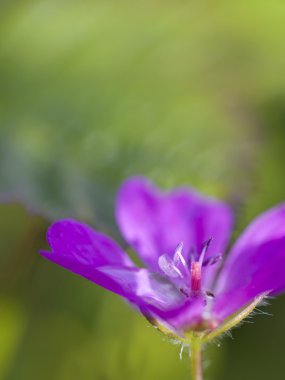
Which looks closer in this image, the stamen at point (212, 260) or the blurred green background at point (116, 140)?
the stamen at point (212, 260)

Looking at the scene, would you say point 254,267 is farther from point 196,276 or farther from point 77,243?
point 77,243

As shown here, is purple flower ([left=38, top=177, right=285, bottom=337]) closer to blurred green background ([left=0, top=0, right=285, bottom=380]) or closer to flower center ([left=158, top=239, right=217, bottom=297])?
flower center ([left=158, top=239, right=217, bottom=297])

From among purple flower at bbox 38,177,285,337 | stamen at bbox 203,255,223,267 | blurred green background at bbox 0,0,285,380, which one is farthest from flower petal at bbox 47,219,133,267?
blurred green background at bbox 0,0,285,380

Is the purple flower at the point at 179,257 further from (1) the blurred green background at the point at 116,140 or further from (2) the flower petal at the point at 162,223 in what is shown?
(1) the blurred green background at the point at 116,140

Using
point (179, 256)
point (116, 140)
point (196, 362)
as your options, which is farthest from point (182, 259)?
point (116, 140)

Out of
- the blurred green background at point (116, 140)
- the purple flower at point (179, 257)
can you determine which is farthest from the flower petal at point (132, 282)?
the blurred green background at point (116, 140)

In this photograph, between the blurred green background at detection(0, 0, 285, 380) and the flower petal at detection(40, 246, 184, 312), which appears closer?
the flower petal at detection(40, 246, 184, 312)

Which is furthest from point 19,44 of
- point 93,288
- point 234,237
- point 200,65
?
point 234,237

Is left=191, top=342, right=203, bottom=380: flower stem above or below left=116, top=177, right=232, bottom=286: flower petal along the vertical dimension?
below

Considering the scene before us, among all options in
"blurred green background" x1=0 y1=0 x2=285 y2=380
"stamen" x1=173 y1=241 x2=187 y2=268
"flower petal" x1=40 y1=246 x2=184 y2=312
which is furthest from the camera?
"blurred green background" x1=0 y1=0 x2=285 y2=380
